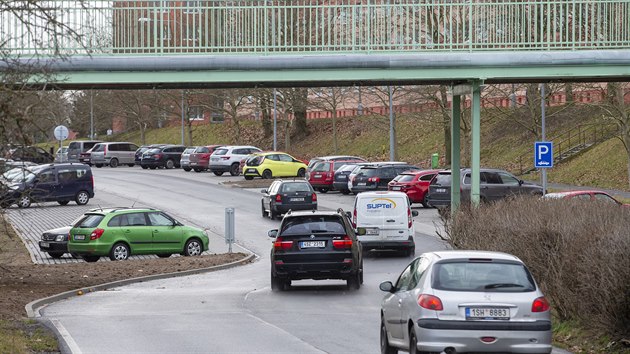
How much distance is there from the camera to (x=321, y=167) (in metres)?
56.8

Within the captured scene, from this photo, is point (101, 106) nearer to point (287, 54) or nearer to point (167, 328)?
point (287, 54)

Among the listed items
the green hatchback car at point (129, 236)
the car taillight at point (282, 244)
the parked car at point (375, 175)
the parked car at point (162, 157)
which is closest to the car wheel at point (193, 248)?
the green hatchback car at point (129, 236)

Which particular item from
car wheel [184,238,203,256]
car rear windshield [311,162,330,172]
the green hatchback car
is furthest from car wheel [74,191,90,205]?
car wheel [184,238,203,256]

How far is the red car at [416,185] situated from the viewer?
156 feet

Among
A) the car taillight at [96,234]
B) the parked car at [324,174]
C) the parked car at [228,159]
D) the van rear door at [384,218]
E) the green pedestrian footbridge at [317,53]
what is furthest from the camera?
the parked car at [228,159]

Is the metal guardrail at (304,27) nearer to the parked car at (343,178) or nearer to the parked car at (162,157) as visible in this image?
the parked car at (343,178)

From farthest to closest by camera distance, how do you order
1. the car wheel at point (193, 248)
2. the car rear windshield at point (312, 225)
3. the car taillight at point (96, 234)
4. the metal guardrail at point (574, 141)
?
1. the metal guardrail at point (574, 141)
2. the car wheel at point (193, 248)
3. the car taillight at point (96, 234)
4. the car rear windshield at point (312, 225)

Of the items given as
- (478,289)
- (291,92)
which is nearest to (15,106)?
(478,289)

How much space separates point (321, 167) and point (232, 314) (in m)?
36.4

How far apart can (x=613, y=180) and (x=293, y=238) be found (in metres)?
30.1

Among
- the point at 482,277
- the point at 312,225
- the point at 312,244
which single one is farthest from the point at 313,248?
the point at 482,277

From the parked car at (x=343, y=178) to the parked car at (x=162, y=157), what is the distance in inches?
1030

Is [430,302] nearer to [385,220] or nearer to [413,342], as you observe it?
[413,342]

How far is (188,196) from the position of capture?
54.2 metres
